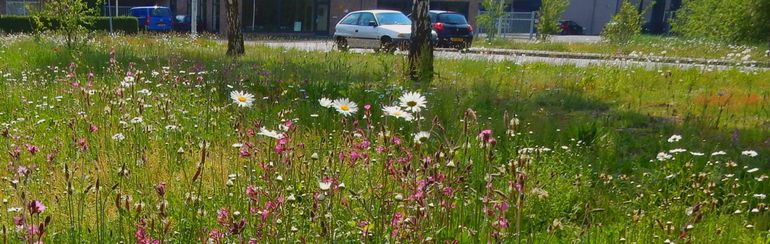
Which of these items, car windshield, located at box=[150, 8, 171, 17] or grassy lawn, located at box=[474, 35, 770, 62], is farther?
car windshield, located at box=[150, 8, 171, 17]

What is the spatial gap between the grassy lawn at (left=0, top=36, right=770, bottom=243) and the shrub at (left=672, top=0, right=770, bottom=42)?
28.4 ft

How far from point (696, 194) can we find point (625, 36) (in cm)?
2022

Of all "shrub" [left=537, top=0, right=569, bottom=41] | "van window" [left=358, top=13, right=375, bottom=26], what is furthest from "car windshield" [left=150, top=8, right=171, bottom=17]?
"shrub" [left=537, top=0, right=569, bottom=41]

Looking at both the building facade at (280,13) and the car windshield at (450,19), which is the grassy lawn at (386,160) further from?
the building facade at (280,13)

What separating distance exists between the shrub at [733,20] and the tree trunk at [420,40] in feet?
39.7

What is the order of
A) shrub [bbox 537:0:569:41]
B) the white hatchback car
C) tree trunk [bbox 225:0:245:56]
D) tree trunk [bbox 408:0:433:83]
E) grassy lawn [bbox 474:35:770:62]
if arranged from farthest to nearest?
shrub [bbox 537:0:569:41]
the white hatchback car
tree trunk [bbox 225:0:245:56]
grassy lawn [bbox 474:35:770:62]
tree trunk [bbox 408:0:433:83]

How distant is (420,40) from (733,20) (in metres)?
12.4

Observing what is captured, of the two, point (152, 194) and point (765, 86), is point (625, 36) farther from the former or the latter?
point (152, 194)

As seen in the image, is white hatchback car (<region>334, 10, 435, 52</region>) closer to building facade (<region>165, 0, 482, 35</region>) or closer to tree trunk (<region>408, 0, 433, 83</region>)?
tree trunk (<region>408, 0, 433, 83</region>)

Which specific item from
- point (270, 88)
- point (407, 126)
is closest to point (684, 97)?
point (407, 126)

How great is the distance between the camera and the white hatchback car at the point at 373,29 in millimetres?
18438

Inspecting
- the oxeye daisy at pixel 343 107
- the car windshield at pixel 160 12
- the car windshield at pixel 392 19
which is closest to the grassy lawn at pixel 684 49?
the car windshield at pixel 392 19

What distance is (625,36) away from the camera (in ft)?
70.4

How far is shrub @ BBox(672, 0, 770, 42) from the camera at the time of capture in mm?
16673
